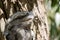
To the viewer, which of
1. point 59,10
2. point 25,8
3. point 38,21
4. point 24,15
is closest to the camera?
point 24,15

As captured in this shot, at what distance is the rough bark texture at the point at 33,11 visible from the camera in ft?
3.26

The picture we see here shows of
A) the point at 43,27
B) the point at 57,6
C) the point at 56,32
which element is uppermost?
the point at 57,6

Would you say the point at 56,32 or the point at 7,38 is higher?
the point at 7,38

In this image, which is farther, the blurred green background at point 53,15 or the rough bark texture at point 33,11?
the blurred green background at point 53,15

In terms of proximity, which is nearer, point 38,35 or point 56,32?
point 38,35

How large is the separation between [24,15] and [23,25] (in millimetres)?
48

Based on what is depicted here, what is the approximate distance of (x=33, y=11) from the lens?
3.83 feet

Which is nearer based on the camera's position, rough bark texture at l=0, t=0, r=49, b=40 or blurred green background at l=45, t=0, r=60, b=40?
rough bark texture at l=0, t=0, r=49, b=40

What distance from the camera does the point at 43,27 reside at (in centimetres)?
132

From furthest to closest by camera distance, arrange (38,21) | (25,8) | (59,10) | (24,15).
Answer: (59,10), (38,21), (25,8), (24,15)

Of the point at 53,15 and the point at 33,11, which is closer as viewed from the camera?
the point at 33,11

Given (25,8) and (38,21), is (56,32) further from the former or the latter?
(25,8)

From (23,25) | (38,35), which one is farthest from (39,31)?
(23,25)

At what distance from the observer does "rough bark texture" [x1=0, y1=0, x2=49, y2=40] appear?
3.26ft
